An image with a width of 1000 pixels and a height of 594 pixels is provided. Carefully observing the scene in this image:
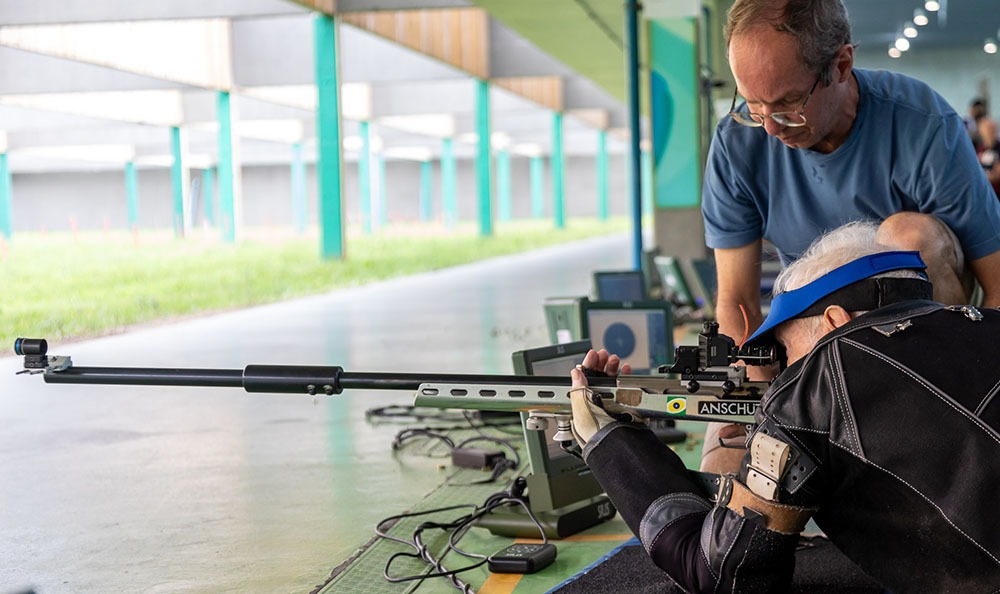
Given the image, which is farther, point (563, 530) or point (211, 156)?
point (211, 156)

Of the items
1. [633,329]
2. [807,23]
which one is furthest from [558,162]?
[807,23]

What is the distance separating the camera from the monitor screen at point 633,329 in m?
5.33

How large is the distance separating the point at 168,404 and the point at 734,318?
435cm

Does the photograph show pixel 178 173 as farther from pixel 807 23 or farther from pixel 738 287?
pixel 807 23

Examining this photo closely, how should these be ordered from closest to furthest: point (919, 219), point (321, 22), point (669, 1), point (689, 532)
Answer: point (689, 532)
point (919, 219)
point (669, 1)
point (321, 22)

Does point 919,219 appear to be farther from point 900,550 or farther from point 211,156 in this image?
point 211,156

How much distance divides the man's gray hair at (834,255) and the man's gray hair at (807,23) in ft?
1.45

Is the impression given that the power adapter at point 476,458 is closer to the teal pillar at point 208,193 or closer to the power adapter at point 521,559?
the power adapter at point 521,559

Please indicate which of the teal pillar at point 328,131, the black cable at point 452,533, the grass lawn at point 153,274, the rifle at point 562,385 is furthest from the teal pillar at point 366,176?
the rifle at point 562,385

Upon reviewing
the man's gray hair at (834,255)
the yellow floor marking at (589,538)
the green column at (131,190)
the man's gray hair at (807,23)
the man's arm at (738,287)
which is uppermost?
the green column at (131,190)

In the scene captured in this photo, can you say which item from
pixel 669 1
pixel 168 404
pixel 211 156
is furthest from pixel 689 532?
pixel 211 156

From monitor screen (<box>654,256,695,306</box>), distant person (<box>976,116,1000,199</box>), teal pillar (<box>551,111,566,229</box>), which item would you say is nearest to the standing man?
monitor screen (<box>654,256,695,306</box>)

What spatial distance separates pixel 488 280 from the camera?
1684 centimetres

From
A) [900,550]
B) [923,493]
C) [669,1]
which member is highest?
[669,1]
